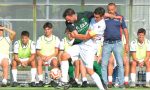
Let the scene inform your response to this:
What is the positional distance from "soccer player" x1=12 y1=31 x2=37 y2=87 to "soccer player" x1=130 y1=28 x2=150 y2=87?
2331 millimetres

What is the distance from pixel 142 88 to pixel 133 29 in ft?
8.60

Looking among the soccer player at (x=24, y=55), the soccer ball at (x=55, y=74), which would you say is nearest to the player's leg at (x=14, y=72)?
the soccer player at (x=24, y=55)

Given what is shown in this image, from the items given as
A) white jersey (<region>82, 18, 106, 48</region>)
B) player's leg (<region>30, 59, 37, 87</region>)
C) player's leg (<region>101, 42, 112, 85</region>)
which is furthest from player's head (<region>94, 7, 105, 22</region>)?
player's leg (<region>30, 59, 37, 87</region>)

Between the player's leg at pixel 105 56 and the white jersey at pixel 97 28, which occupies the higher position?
the white jersey at pixel 97 28

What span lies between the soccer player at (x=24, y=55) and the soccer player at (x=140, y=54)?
233 centimetres

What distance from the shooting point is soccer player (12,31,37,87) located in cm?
1372

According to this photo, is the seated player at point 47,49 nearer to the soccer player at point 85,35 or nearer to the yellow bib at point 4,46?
the yellow bib at point 4,46

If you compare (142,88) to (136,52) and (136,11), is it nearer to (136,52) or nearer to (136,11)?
(136,52)

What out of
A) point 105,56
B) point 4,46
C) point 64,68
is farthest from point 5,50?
point 105,56

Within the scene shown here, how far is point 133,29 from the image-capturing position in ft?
50.8

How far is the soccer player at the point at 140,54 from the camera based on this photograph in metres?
13.6

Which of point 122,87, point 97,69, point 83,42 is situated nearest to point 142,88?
point 122,87

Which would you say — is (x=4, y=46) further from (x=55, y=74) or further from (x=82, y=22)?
(x=82, y=22)

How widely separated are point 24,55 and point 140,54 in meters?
→ 2.78
